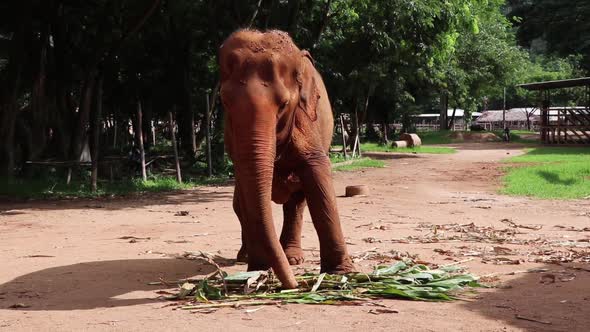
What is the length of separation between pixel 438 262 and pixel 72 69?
50.5 feet

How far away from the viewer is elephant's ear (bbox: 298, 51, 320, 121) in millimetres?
7055

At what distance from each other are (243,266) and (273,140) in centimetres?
217

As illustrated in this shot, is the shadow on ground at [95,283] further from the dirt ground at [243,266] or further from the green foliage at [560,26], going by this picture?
the green foliage at [560,26]

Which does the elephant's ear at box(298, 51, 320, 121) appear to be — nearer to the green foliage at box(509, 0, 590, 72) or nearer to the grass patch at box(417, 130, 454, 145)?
the green foliage at box(509, 0, 590, 72)

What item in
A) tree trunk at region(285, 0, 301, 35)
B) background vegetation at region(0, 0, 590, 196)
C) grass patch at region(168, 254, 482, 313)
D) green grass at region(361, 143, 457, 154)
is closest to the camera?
grass patch at region(168, 254, 482, 313)

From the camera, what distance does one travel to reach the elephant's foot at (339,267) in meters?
6.89

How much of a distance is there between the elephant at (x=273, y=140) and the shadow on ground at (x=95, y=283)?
1.12m

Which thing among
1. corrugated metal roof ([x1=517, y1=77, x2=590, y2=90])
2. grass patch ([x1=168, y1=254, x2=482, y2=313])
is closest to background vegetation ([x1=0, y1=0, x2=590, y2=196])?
corrugated metal roof ([x1=517, y1=77, x2=590, y2=90])

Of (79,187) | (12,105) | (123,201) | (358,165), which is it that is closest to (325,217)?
(123,201)

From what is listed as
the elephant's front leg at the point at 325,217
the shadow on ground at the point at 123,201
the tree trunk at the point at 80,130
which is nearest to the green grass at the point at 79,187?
the shadow on ground at the point at 123,201

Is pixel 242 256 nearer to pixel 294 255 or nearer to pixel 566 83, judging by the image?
pixel 294 255

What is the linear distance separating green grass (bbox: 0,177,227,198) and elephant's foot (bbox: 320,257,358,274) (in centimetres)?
1058

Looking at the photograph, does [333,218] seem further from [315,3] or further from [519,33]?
[519,33]

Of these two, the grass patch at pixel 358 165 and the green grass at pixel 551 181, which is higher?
the grass patch at pixel 358 165
